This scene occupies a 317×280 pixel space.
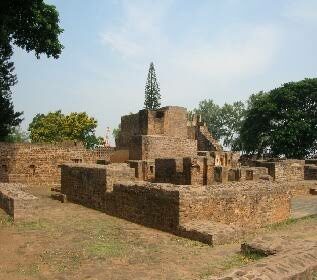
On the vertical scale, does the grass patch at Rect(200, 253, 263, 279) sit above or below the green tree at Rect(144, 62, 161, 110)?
below

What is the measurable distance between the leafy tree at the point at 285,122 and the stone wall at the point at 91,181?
29346 millimetres

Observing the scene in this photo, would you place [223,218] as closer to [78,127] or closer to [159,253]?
[159,253]

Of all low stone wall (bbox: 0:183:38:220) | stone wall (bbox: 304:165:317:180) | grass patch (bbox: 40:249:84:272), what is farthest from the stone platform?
stone wall (bbox: 304:165:317:180)

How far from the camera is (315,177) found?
2477 centimetres

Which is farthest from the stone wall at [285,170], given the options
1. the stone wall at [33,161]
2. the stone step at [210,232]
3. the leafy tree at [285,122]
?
the leafy tree at [285,122]

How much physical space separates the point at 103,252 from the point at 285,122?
36.9 m

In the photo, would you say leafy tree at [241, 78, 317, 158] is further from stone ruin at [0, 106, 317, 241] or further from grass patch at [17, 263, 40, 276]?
grass patch at [17, 263, 40, 276]

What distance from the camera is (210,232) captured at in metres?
8.03

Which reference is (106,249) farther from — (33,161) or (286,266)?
(33,161)

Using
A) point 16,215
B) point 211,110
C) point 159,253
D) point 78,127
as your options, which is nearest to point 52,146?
point 16,215

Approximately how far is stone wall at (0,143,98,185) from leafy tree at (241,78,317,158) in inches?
981

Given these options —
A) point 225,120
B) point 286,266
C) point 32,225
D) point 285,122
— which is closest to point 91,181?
point 32,225

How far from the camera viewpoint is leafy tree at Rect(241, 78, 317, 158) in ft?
130

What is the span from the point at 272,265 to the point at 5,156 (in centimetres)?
1752
